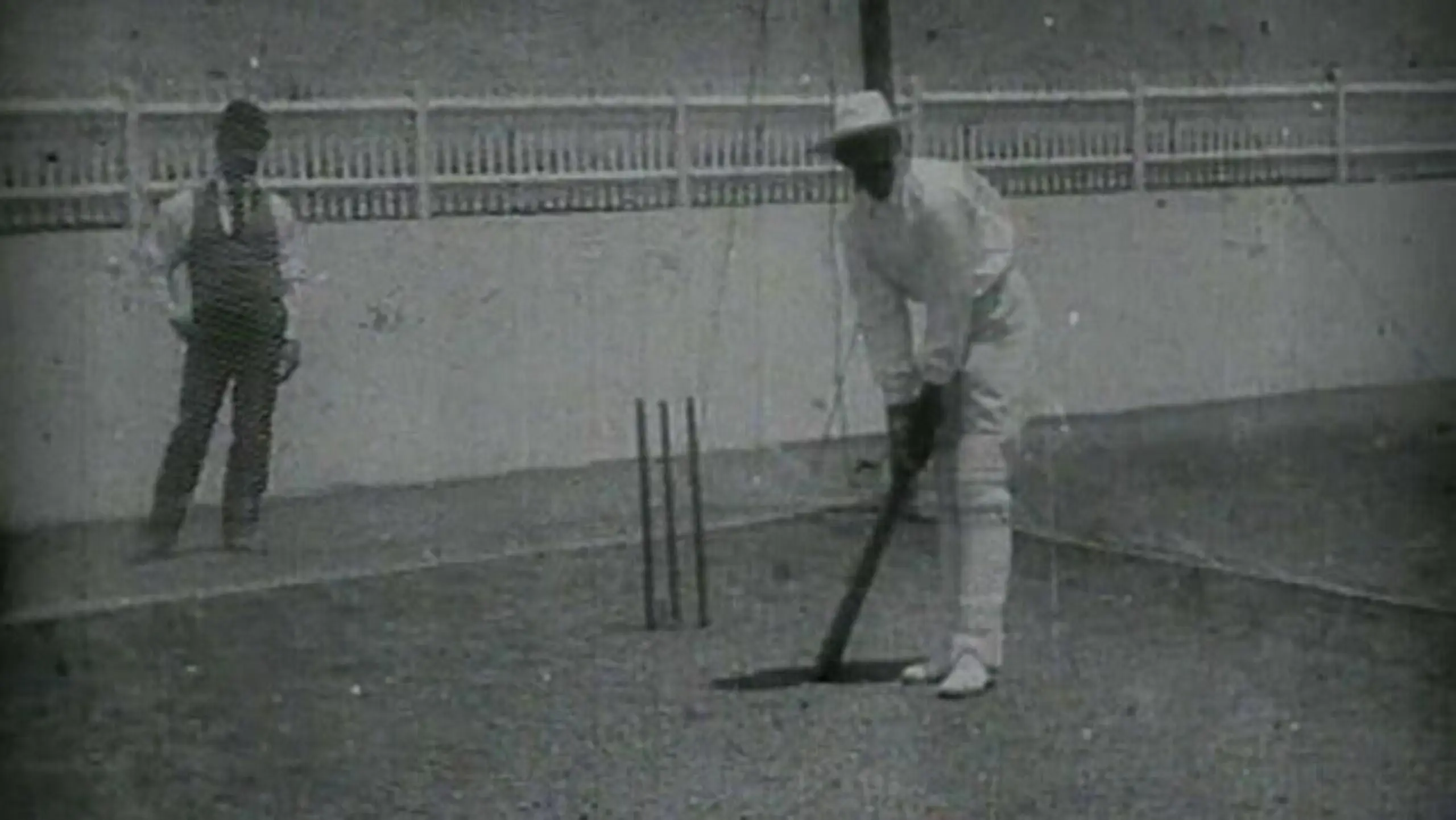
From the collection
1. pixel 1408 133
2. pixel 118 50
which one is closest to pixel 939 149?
pixel 1408 133

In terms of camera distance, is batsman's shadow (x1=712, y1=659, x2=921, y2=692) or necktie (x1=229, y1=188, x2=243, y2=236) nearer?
necktie (x1=229, y1=188, x2=243, y2=236)

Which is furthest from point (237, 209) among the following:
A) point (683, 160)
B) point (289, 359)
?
point (683, 160)

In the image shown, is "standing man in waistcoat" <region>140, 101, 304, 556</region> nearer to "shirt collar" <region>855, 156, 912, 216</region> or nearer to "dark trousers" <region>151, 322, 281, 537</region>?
"dark trousers" <region>151, 322, 281, 537</region>

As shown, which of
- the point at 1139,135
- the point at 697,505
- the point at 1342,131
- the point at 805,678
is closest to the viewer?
the point at 697,505

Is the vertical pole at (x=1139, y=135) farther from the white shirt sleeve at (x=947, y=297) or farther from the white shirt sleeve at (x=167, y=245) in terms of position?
the white shirt sleeve at (x=167, y=245)

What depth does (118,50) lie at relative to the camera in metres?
2.98

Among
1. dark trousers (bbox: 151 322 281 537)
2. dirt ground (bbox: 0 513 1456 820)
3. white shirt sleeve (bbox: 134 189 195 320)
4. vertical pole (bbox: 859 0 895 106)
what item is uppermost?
vertical pole (bbox: 859 0 895 106)

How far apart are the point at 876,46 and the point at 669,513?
75cm

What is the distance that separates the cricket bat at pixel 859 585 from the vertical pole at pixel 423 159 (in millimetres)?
902

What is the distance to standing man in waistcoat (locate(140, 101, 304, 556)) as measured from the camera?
2.97 meters

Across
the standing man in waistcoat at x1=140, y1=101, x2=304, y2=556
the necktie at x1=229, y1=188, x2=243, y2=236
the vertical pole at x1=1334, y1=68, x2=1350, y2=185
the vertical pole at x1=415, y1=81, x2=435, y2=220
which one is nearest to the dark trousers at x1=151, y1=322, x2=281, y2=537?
the standing man in waistcoat at x1=140, y1=101, x2=304, y2=556

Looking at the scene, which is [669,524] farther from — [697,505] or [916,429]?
[916,429]

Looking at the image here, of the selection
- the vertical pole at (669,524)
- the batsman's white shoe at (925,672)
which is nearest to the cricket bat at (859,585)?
the batsman's white shoe at (925,672)

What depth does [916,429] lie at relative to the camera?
3.48 m
